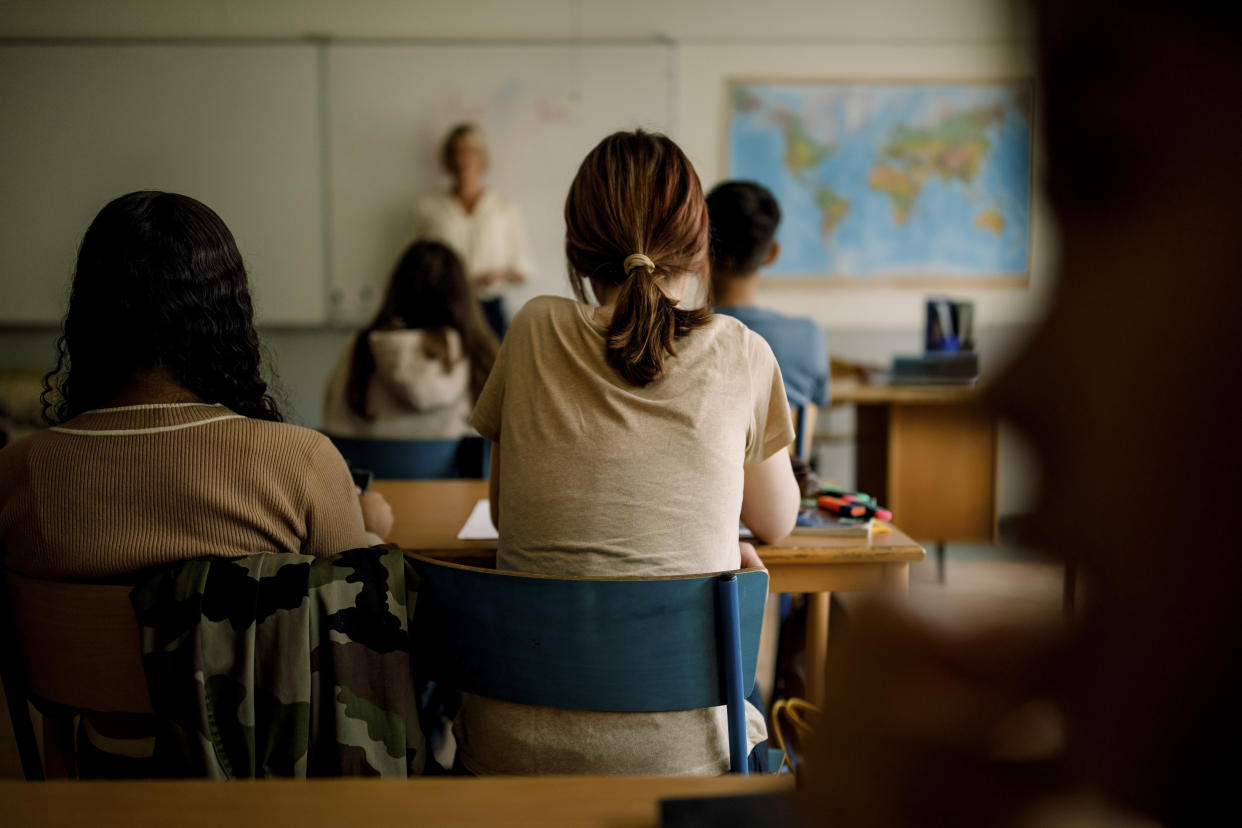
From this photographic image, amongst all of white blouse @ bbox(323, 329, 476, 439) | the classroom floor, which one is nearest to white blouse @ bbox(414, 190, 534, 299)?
white blouse @ bbox(323, 329, 476, 439)

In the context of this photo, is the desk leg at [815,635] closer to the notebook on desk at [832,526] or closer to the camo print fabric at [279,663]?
the notebook on desk at [832,526]

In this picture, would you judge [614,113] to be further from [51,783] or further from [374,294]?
[51,783]

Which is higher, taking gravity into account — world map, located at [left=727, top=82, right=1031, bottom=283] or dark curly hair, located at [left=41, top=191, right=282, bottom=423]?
world map, located at [left=727, top=82, right=1031, bottom=283]

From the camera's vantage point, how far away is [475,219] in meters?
4.41

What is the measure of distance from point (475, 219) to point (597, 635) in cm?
370

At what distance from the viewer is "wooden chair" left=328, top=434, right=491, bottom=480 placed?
2.11m

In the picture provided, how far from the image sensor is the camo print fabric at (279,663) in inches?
36.6

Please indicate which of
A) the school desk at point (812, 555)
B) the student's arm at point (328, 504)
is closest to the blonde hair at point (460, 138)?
the school desk at point (812, 555)

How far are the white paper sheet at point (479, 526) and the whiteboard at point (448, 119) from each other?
116 inches

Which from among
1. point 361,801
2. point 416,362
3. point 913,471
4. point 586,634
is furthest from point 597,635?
point 913,471

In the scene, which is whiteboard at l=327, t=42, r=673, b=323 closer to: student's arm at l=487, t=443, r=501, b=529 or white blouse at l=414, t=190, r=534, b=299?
white blouse at l=414, t=190, r=534, b=299

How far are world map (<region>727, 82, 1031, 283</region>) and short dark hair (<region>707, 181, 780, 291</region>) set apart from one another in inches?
89.5

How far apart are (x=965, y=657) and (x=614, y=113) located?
4453 millimetres

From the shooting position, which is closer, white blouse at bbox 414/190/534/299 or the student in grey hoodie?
the student in grey hoodie
